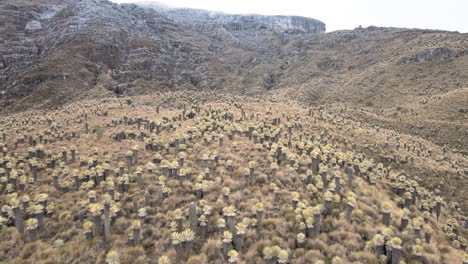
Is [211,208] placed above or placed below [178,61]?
below

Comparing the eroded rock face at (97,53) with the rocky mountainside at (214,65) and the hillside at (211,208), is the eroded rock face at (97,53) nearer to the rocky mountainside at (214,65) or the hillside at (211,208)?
the rocky mountainside at (214,65)

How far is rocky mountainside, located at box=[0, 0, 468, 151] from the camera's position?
2509 inches

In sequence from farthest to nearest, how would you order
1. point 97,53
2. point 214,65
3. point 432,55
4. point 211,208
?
point 214,65 < point 97,53 < point 432,55 < point 211,208

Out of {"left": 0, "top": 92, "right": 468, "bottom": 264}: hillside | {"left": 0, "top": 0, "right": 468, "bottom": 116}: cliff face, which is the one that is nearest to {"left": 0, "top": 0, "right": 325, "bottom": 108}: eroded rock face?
{"left": 0, "top": 0, "right": 468, "bottom": 116}: cliff face

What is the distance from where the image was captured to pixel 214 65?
110812mm

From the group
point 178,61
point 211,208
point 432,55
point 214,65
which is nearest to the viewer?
point 211,208

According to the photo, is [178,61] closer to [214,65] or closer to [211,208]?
[214,65]

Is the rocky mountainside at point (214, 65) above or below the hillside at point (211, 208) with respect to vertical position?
above

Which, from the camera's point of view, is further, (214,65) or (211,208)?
(214,65)

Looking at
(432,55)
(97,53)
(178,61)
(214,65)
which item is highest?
(432,55)

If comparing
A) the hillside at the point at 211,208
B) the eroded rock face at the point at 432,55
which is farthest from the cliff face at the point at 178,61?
the hillside at the point at 211,208

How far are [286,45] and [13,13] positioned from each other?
420 feet

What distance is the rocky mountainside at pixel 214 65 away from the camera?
63.7 m

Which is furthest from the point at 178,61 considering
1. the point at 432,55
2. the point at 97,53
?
the point at 432,55
